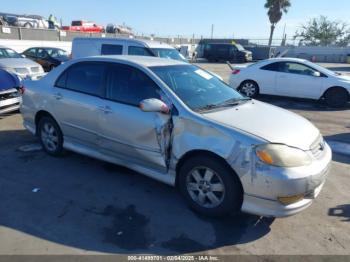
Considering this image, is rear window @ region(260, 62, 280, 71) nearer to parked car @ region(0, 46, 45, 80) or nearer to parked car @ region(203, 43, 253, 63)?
parked car @ region(0, 46, 45, 80)

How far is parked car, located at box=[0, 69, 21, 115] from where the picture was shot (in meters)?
7.16

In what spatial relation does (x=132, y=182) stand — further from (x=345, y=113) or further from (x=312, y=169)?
(x=345, y=113)

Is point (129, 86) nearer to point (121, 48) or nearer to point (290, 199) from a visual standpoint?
point (290, 199)

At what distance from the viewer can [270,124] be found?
3689 mm

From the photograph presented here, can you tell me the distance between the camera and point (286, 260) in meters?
3.04

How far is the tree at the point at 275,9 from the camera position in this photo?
4338 cm

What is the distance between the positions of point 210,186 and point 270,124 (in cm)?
94

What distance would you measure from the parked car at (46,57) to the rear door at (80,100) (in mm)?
12201

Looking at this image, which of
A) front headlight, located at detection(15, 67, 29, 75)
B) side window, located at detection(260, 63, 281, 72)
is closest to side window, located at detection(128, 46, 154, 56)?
front headlight, located at detection(15, 67, 29, 75)

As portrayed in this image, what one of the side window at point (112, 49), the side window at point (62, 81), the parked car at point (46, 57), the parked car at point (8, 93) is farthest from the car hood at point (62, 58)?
the side window at point (62, 81)

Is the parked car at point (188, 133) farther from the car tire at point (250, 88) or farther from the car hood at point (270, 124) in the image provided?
the car tire at point (250, 88)

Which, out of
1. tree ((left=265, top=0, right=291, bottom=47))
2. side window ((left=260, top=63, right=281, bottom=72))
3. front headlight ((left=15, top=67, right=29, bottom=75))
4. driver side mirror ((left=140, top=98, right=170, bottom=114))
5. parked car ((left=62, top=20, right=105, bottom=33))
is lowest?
front headlight ((left=15, top=67, right=29, bottom=75))

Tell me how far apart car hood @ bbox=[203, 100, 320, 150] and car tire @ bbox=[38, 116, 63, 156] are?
2587 millimetres

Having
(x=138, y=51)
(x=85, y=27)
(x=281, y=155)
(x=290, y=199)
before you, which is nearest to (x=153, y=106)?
(x=281, y=155)
